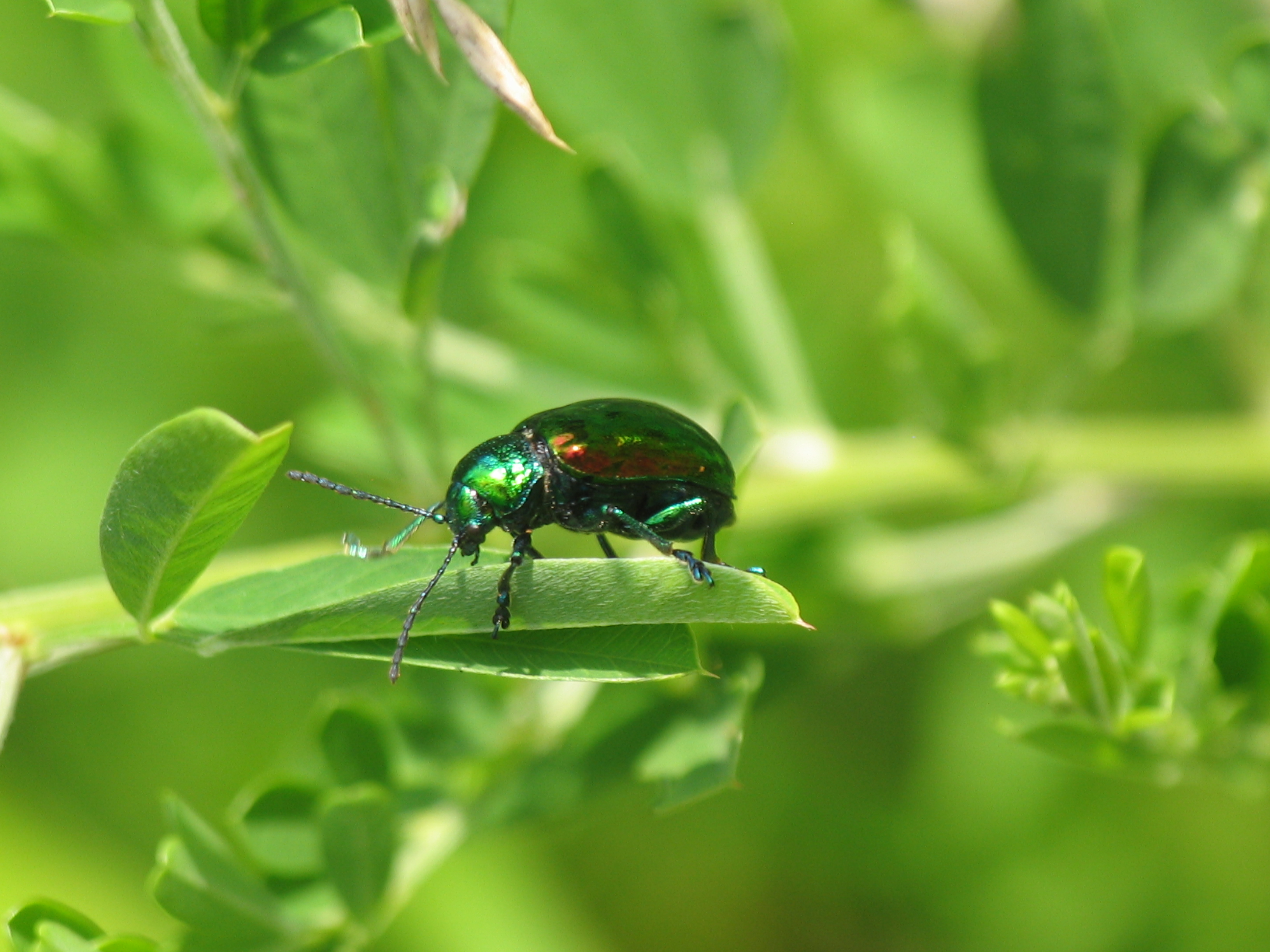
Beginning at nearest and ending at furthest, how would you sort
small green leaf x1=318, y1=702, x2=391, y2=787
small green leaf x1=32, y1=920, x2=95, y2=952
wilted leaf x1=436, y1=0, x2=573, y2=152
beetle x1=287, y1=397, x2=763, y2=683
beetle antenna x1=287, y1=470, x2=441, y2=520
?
wilted leaf x1=436, y1=0, x2=573, y2=152 < small green leaf x1=32, y1=920, x2=95, y2=952 < small green leaf x1=318, y1=702, x2=391, y2=787 < beetle x1=287, y1=397, x2=763, y2=683 < beetle antenna x1=287, y1=470, x2=441, y2=520

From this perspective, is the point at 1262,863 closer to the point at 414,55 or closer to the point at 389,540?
the point at 389,540

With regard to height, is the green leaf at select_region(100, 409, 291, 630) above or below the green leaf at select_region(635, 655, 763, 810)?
above

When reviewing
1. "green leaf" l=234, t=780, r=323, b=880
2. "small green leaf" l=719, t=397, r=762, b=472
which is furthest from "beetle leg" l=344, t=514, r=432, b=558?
"small green leaf" l=719, t=397, r=762, b=472

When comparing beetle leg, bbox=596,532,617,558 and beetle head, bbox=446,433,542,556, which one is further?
beetle leg, bbox=596,532,617,558

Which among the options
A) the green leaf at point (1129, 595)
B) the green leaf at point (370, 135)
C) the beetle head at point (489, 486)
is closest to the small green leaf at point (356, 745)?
the beetle head at point (489, 486)

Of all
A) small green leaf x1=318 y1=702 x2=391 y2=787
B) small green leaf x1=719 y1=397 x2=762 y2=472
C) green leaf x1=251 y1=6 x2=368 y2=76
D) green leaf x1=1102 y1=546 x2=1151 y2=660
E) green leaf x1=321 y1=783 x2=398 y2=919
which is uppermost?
green leaf x1=251 y1=6 x2=368 y2=76

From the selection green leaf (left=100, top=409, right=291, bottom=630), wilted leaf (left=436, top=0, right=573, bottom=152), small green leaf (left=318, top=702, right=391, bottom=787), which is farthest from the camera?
small green leaf (left=318, top=702, right=391, bottom=787)

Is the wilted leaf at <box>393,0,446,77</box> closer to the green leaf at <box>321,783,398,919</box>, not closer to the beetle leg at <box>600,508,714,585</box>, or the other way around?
the beetle leg at <box>600,508,714,585</box>

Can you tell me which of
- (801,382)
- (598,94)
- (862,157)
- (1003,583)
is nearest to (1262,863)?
(1003,583)
